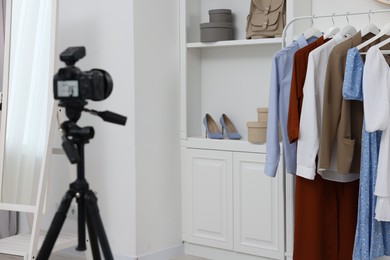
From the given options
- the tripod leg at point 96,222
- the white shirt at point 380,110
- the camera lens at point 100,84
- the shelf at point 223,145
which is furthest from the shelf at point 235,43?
the tripod leg at point 96,222

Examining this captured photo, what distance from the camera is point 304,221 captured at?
9.95 ft

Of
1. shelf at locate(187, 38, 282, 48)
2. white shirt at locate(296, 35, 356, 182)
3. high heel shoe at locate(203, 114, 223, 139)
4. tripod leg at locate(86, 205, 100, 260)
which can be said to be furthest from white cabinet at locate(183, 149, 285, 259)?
tripod leg at locate(86, 205, 100, 260)

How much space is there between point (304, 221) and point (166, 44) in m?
1.39

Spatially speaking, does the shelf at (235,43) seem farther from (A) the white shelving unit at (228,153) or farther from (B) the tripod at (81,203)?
(B) the tripod at (81,203)

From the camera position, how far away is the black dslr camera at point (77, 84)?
6.19 ft

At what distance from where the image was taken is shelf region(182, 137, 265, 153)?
139 inches

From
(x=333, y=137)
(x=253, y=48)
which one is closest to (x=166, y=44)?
(x=253, y=48)

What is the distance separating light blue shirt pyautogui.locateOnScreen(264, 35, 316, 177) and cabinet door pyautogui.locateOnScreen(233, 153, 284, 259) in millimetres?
303

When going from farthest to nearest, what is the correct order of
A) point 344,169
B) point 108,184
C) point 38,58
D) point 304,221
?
point 108,184
point 38,58
point 304,221
point 344,169

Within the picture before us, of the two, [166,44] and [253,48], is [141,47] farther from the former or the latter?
[253,48]

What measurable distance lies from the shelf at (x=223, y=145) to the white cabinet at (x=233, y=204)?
24mm

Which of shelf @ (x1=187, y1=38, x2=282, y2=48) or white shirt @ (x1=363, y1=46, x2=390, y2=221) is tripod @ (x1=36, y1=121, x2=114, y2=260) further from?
shelf @ (x1=187, y1=38, x2=282, y2=48)

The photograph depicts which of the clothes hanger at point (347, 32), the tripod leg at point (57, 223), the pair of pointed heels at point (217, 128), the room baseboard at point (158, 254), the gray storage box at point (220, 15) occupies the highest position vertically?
the gray storage box at point (220, 15)

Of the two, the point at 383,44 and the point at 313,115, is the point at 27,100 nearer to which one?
the point at 313,115
